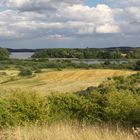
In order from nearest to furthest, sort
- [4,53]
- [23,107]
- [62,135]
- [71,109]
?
1. [62,135]
2. [23,107]
3. [71,109]
4. [4,53]

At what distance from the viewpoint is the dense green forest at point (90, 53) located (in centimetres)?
17350

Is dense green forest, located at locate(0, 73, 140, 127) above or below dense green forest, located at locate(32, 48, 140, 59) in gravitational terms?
above

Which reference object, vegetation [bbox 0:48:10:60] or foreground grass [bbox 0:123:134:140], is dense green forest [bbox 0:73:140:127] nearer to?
foreground grass [bbox 0:123:134:140]

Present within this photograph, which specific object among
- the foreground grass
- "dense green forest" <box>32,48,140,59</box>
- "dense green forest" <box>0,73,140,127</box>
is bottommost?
"dense green forest" <box>32,48,140,59</box>

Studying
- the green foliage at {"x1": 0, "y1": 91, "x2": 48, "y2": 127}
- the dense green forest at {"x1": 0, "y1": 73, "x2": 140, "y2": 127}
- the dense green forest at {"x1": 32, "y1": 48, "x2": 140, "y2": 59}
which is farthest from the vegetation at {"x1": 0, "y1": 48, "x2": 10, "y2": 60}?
the green foliage at {"x1": 0, "y1": 91, "x2": 48, "y2": 127}

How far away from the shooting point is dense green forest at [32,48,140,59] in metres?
174

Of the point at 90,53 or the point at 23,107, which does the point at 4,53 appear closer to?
the point at 90,53

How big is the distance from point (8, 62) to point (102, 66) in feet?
160

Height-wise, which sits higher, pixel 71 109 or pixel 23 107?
pixel 23 107

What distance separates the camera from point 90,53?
608 feet

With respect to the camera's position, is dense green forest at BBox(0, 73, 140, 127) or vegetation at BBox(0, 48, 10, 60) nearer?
dense green forest at BBox(0, 73, 140, 127)

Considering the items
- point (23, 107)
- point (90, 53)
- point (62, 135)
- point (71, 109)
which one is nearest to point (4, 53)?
point (90, 53)

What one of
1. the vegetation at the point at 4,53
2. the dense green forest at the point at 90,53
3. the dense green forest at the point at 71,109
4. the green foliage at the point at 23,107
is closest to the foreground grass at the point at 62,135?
the dense green forest at the point at 71,109

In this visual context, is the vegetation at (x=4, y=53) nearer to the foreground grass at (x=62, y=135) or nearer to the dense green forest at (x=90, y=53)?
the dense green forest at (x=90, y=53)
